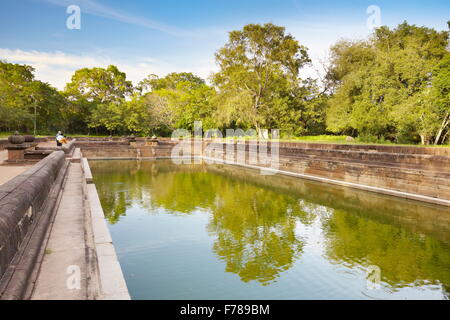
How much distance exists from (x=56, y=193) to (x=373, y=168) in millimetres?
13210

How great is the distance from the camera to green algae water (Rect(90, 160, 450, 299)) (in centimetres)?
593

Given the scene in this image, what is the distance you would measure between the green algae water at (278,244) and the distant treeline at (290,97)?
10.7 m

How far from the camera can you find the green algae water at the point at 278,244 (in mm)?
5926

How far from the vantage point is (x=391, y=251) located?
7.70m

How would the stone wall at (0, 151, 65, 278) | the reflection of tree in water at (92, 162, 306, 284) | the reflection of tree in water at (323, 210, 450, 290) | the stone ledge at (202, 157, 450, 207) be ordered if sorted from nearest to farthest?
the stone wall at (0, 151, 65, 278) < the reflection of tree in water at (323, 210, 450, 290) < the reflection of tree in water at (92, 162, 306, 284) < the stone ledge at (202, 157, 450, 207)

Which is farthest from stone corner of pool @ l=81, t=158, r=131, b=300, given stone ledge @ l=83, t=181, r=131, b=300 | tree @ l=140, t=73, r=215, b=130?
A: tree @ l=140, t=73, r=215, b=130

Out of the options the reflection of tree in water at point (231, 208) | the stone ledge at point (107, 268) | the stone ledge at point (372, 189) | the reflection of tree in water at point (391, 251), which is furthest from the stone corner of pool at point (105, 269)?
the stone ledge at point (372, 189)

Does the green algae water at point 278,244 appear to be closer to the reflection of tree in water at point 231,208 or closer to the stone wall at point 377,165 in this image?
the reflection of tree in water at point 231,208

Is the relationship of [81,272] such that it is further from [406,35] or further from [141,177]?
[406,35]

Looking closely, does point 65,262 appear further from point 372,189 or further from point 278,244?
point 372,189

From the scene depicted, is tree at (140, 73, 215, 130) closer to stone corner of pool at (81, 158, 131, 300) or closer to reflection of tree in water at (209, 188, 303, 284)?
reflection of tree in water at (209, 188, 303, 284)

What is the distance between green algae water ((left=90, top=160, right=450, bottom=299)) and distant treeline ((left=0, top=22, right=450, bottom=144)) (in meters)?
10.7
